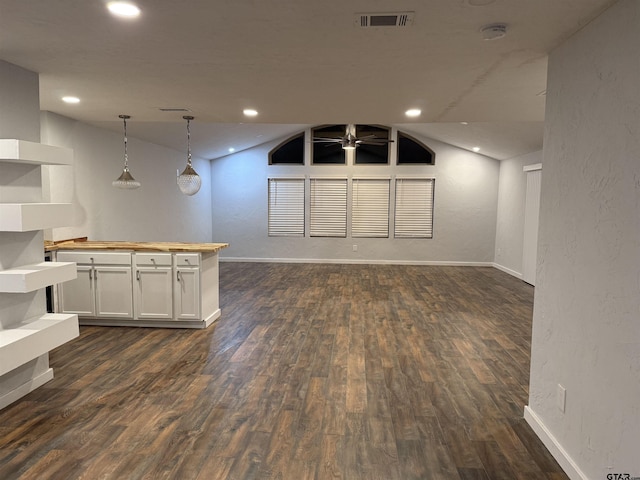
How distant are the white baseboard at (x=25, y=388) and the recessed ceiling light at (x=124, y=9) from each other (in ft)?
8.25

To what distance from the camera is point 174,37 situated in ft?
7.48

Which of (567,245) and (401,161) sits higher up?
(401,161)

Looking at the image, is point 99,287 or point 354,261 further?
point 354,261

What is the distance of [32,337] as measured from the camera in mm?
2656

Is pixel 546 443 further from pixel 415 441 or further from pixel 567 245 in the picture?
pixel 567 245

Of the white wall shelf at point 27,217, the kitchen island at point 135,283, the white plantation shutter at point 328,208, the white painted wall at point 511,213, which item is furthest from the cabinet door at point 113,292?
the white painted wall at point 511,213

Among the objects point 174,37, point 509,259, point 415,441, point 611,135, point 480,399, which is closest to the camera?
point 611,135

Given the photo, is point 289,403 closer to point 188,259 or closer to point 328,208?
point 188,259

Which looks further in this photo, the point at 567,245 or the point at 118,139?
the point at 118,139

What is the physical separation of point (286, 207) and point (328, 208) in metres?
0.98

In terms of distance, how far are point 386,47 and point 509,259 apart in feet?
24.0

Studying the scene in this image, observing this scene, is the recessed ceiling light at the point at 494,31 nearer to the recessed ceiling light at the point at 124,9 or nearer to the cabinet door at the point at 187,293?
the recessed ceiling light at the point at 124,9

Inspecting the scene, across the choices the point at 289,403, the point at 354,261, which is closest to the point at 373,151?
the point at 354,261

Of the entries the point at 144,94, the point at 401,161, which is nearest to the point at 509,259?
the point at 401,161
